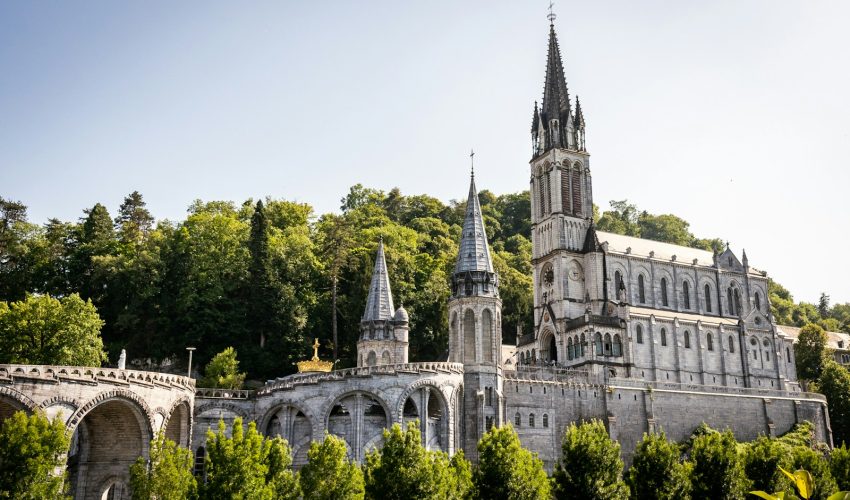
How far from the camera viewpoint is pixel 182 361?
67.7 m

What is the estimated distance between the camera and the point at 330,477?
3438cm

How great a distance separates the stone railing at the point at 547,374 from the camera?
192 feet

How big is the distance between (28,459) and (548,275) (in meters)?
52.2

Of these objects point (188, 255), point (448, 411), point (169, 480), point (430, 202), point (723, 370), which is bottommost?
point (169, 480)

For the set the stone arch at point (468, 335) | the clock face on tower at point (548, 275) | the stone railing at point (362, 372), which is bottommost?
the stone railing at point (362, 372)

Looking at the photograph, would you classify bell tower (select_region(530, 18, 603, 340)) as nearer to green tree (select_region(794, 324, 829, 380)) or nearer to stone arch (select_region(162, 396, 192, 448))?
green tree (select_region(794, 324, 829, 380))

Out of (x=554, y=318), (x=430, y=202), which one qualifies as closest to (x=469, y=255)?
(x=554, y=318)

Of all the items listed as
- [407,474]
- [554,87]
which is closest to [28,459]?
[407,474]

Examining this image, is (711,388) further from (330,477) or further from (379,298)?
(330,477)

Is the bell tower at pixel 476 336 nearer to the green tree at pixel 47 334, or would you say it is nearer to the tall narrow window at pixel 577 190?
the green tree at pixel 47 334

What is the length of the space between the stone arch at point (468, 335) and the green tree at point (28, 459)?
84.2ft

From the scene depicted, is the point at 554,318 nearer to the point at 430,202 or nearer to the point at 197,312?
the point at 197,312

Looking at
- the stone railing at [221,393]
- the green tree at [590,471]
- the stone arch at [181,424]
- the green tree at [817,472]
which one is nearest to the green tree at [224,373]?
the stone railing at [221,393]

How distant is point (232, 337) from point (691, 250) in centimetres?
4597
